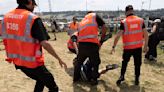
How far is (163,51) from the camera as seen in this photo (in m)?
15.8

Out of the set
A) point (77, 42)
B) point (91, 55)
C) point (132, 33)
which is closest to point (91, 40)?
point (91, 55)

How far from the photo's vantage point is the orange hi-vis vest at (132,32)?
27.9 ft

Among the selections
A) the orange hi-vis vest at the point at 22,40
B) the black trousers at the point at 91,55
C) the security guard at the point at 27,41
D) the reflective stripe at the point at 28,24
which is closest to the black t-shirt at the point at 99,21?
the black trousers at the point at 91,55

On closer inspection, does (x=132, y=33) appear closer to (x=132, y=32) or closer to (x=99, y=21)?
(x=132, y=32)

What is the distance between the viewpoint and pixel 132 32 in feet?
28.1

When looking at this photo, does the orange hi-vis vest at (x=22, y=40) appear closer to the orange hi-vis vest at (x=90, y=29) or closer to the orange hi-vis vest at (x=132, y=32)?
the orange hi-vis vest at (x=90, y=29)

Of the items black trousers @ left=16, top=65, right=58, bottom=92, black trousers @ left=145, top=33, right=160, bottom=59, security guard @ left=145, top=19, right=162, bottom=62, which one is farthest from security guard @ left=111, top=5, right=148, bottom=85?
black trousers @ left=145, top=33, right=160, bottom=59

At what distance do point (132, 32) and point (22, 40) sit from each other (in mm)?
4081

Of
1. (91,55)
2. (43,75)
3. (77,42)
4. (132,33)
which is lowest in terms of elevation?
(91,55)

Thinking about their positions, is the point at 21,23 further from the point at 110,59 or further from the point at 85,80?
the point at 110,59

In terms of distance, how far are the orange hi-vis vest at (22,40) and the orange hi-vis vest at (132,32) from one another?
3.76m

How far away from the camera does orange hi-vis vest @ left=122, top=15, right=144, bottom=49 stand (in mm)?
8508

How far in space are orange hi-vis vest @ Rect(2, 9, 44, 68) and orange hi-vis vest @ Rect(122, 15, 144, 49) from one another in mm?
3757

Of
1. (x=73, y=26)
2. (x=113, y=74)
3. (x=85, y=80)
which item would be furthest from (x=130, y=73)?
(x=73, y=26)
